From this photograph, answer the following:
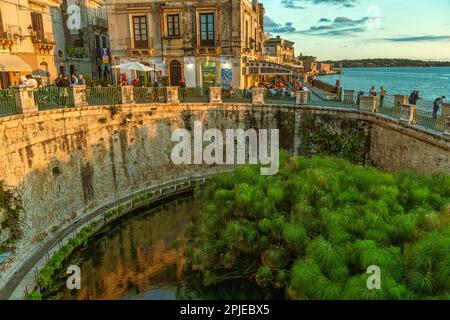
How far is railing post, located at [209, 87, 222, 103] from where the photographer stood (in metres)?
21.0

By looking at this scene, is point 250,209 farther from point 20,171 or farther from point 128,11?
point 128,11

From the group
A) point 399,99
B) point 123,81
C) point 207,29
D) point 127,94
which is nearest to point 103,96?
point 127,94

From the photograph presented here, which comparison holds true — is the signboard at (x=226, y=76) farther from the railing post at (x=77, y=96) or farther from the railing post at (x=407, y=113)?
the railing post at (x=407, y=113)

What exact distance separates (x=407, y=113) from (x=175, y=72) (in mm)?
16777

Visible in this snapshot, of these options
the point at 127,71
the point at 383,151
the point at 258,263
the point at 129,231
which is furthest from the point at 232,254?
the point at 127,71

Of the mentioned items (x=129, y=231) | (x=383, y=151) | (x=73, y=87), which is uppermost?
(x=73, y=87)

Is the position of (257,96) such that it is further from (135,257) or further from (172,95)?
(135,257)

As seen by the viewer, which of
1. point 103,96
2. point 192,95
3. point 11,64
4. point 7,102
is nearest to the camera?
point 7,102

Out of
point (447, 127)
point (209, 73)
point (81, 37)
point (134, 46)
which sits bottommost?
point (447, 127)

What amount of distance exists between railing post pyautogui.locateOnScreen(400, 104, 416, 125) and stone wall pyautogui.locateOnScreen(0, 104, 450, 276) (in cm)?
33

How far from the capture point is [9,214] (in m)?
13.0

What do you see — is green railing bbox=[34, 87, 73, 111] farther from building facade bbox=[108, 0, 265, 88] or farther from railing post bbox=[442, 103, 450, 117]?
railing post bbox=[442, 103, 450, 117]

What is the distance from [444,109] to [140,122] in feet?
48.3

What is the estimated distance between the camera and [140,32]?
2594 cm
